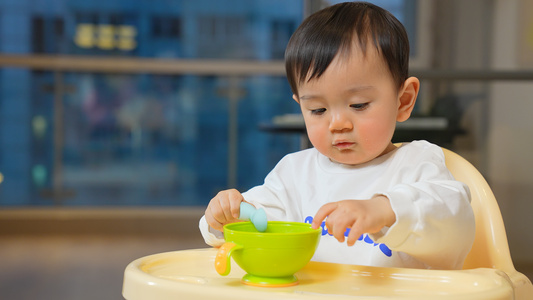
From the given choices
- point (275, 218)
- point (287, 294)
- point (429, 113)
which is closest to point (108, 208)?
point (429, 113)

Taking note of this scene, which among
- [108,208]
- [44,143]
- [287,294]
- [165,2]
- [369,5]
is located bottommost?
[108,208]

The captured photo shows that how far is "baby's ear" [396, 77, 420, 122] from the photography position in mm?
899

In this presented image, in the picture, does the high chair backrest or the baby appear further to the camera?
the high chair backrest

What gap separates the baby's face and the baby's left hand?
194 mm

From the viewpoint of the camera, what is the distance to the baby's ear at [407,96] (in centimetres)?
90

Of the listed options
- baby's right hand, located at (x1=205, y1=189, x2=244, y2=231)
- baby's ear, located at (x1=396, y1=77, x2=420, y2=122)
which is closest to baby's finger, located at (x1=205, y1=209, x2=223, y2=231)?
baby's right hand, located at (x1=205, y1=189, x2=244, y2=231)

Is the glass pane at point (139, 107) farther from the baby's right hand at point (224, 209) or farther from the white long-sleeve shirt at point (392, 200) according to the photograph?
the baby's right hand at point (224, 209)

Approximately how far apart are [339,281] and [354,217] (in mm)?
98

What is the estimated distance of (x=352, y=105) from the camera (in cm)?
83

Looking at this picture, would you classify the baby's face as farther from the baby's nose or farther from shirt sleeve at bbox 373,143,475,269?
shirt sleeve at bbox 373,143,475,269

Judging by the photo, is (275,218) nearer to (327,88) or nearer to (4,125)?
(327,88)

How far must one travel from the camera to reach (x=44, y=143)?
3.79 meters

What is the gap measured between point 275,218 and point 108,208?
9.51ft

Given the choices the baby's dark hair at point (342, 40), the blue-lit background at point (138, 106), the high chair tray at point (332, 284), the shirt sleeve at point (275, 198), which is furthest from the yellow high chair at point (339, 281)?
the blue-lit background at point (138, 106)
